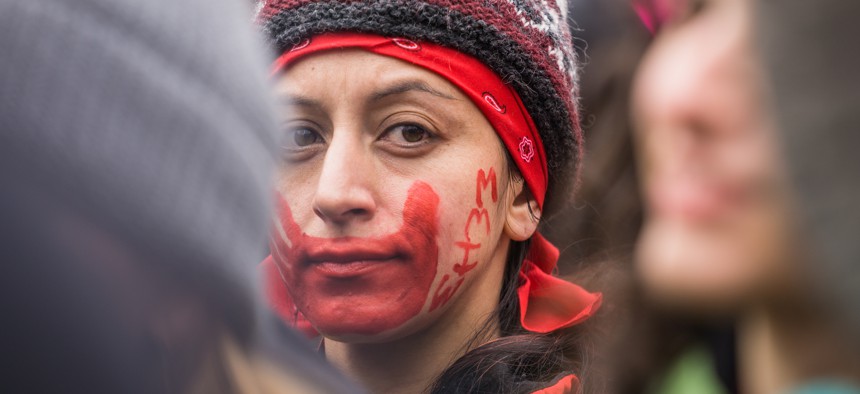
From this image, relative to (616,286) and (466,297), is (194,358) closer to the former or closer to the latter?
(466,297)

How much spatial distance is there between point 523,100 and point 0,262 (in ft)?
4.97

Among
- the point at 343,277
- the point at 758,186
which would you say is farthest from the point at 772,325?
the point at 343,277

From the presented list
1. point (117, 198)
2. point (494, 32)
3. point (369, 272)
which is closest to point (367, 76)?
point (494, 32)

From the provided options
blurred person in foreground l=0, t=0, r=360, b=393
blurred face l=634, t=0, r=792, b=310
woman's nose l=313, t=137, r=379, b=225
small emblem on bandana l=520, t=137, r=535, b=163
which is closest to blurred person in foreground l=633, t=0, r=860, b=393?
blurred face l=634, t=0, r=792, b=310

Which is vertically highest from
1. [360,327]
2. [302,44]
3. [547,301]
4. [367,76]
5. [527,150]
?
[302,44]

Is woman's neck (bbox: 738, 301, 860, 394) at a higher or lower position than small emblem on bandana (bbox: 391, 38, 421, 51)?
lower

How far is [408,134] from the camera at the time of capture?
6.84 feet

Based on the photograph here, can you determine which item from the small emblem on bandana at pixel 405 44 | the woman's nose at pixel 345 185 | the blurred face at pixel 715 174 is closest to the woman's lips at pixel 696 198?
the blurred face at pixel 715 174

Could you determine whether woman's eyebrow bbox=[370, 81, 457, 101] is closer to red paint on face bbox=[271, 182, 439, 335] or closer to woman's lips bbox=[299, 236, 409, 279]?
red paint on face bbox=[271, 182, 439, 335]

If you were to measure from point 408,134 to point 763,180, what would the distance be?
120 centimetres

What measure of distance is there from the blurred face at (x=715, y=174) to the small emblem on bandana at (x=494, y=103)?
1035mm

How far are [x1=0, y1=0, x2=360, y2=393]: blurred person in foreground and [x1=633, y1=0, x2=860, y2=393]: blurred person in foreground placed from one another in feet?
1.53

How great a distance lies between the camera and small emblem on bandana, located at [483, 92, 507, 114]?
2.13 metres

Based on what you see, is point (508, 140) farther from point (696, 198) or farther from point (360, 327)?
point (696, 198)
